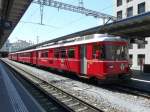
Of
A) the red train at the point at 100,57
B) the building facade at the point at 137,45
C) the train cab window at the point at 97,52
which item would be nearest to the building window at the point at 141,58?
the building facade at the point at 137,45

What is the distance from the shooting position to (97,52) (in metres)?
16.9

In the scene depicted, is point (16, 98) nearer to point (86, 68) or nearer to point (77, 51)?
point (86, 68)

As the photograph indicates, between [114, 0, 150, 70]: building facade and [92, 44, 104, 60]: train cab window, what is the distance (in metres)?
27.1

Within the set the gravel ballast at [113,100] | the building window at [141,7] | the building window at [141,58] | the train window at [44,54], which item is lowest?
the gravel ballast at [113,100]

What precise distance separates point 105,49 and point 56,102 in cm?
566


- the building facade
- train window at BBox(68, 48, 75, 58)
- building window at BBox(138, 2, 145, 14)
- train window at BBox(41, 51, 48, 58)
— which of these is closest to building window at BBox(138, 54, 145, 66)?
the building facade

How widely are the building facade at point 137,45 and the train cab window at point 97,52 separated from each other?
27.1 metres

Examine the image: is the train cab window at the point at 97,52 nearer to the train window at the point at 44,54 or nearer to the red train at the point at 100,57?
the red train at the point at 100,57

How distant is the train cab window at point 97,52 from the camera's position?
54.4 ft

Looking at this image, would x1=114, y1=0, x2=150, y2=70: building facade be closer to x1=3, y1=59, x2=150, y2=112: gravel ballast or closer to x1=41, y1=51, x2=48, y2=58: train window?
x1=41, y1=51, x2=48, y2=58: train window

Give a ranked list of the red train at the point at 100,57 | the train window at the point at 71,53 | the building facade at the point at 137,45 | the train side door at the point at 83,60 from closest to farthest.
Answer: the red train at the point at 100,57 → the train side door at the point at 83,60 → the train window at the point at 71,53 → the building facade at the point at 137,45

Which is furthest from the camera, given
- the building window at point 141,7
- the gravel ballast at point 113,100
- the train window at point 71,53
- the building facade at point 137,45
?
the building window at point 141,7

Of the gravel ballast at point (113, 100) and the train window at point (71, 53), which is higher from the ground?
the train window at point (71, 53)

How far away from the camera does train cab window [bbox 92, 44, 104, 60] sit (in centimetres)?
1658
